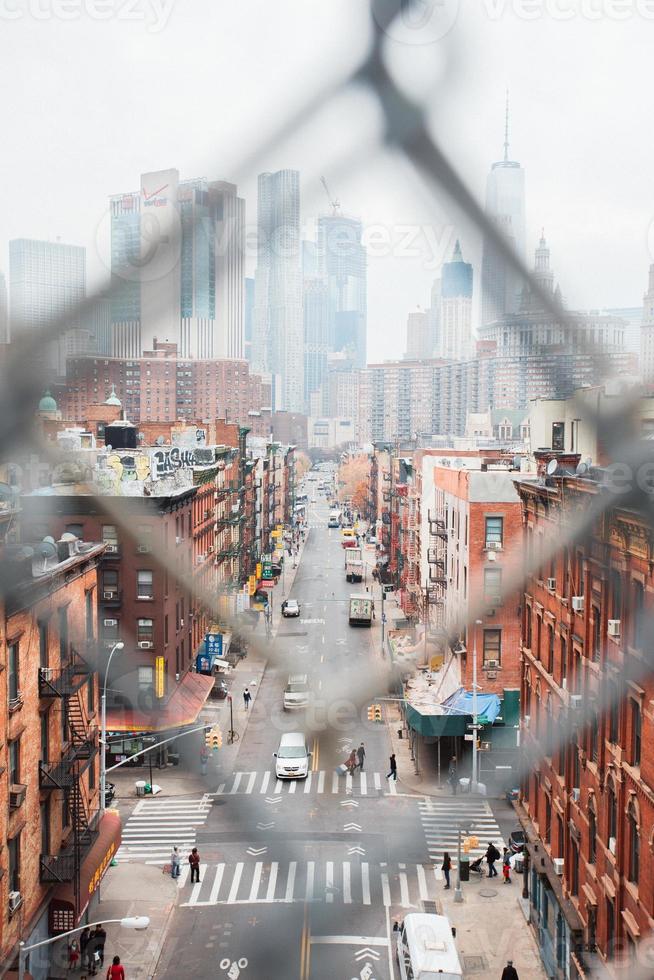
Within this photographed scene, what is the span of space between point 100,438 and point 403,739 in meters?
9.47

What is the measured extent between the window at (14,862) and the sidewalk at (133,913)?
2.21 metres

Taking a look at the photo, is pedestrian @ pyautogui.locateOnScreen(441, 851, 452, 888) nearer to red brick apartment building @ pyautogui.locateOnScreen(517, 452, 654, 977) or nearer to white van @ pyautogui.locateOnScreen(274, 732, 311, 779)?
red brick apartment building @ pyautogui.locateOnScreen(517, 452, 654, 977)

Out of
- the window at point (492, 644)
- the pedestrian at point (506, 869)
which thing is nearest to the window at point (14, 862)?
the window at point (492, 644)

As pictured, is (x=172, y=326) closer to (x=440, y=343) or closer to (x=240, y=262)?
(x=240, y=262)

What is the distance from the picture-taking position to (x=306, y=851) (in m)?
7.68

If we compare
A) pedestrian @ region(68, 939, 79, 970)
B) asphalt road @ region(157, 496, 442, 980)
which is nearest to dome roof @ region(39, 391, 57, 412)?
asphalt road @ region(157, 496, 442, 980)

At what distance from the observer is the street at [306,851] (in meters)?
4.00

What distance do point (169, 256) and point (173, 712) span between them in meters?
6.60

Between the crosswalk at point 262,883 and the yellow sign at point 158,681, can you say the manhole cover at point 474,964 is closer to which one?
the crosswalk at point 262,883

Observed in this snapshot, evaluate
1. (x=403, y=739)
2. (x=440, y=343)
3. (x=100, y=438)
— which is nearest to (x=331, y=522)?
(x=403, y=739)

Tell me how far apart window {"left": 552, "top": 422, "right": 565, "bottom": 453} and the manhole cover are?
11.7 meters

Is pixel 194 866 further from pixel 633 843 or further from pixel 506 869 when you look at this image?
pixel 633 843

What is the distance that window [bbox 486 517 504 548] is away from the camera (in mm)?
2264

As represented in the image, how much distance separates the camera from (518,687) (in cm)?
757
